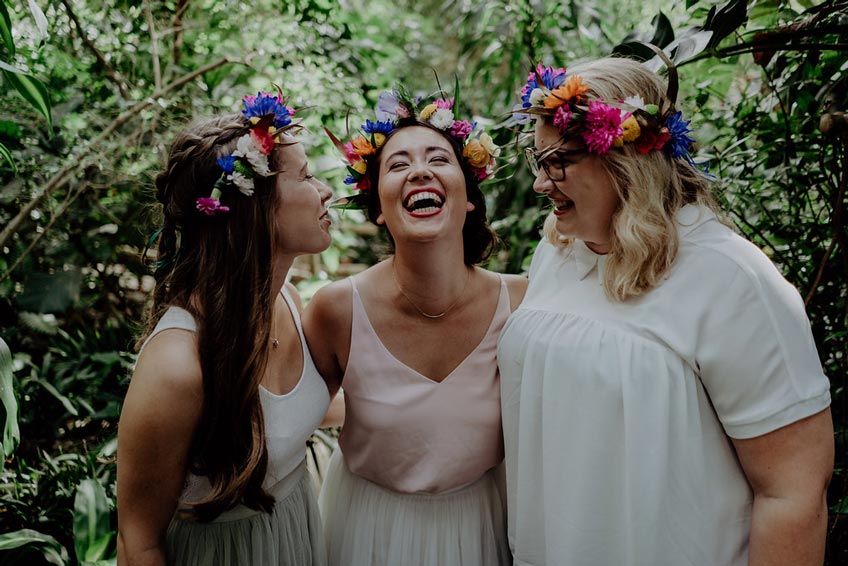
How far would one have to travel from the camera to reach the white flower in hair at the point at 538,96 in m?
1.65

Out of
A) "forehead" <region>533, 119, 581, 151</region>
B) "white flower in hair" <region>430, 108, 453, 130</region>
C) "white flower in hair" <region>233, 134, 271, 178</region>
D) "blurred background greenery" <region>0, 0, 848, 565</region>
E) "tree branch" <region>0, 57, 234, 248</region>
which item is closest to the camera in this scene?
"forehead" <region>533, 119, 581, 151</region>

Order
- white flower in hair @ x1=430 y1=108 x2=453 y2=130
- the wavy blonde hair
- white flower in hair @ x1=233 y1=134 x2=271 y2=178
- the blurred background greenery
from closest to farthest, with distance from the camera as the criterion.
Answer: the wavy blonde hair, white flower in hair @ x1=233 y1=134 x2=271 y2=178, white flower in hair @ x1=430 y1=108 x2=453 y2=130, the blurred background greenery

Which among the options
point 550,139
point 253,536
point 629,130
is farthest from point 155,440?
point 629,130

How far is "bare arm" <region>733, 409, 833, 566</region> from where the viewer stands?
1322 mm

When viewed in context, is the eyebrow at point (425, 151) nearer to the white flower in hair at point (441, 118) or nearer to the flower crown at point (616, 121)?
the white flower in hair at point (441, 118)

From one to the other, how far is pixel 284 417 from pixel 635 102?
49.2 inches

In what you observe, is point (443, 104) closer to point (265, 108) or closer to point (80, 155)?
point (265, 108)

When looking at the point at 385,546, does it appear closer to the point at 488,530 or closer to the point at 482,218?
the point at 488,530

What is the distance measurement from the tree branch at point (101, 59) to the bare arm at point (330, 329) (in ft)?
7.21

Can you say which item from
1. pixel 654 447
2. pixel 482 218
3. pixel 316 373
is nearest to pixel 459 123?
pixel 482 218

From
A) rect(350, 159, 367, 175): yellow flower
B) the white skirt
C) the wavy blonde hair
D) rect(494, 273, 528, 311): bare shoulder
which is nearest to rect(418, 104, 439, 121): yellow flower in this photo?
rect(350, 159, 367, 175): yellow flower

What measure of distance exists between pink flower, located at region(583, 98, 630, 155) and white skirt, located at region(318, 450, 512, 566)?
115 centimetres

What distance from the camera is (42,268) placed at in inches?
141

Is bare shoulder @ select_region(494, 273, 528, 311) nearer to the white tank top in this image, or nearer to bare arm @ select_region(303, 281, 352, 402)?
bare arm @ select_region(303, 281, 352, 402)
